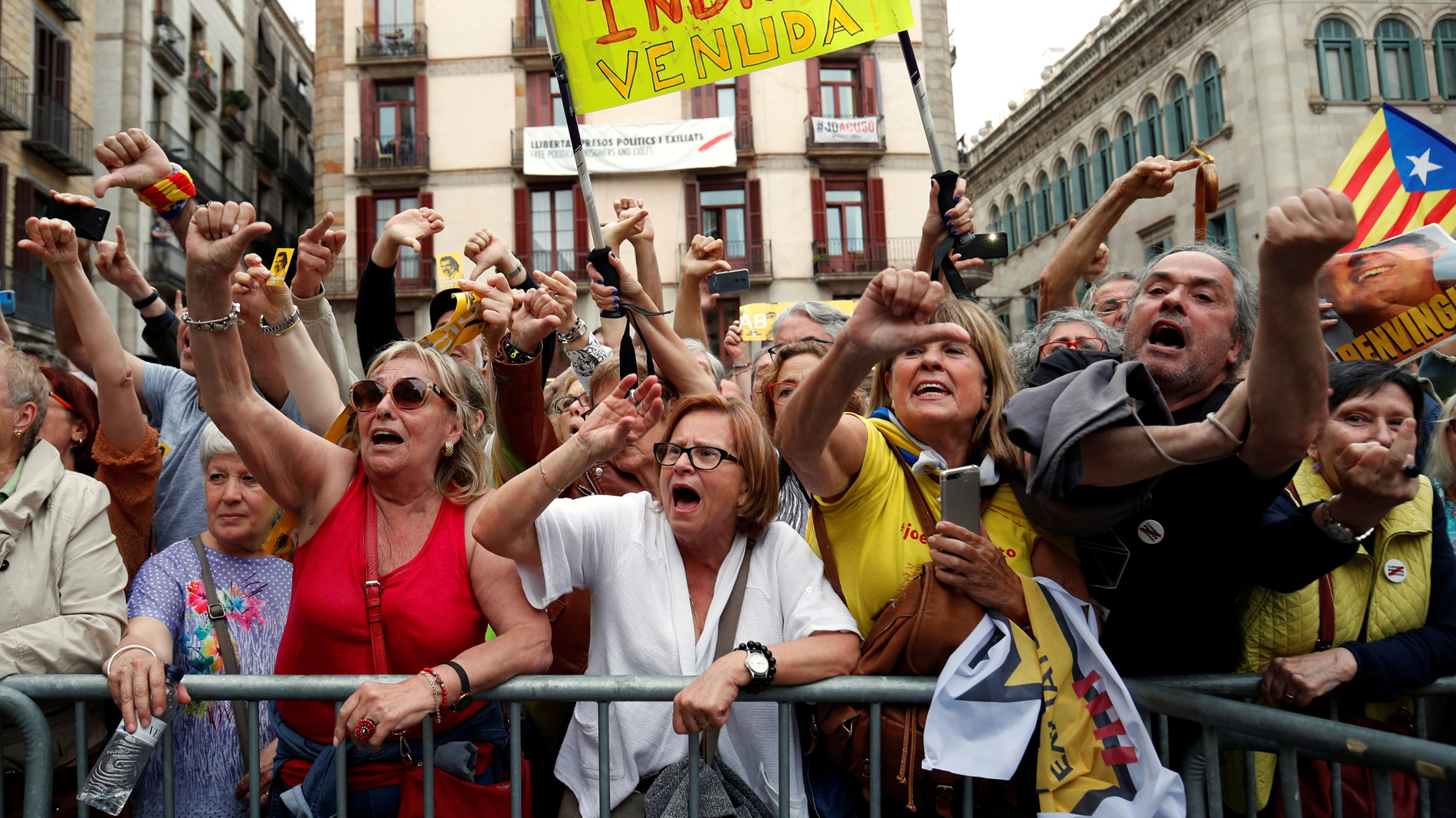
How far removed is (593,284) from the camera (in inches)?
Result: 146

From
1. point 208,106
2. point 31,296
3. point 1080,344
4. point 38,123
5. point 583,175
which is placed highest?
point 208,106

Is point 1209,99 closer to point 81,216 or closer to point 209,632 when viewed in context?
point 81,216

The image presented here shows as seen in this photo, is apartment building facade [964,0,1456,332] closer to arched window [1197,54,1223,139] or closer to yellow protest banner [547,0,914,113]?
arched window [1197,54,1223,139]

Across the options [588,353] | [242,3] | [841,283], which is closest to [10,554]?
[588,353]

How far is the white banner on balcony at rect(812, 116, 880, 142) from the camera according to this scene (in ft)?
78.3

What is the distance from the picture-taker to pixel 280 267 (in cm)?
362

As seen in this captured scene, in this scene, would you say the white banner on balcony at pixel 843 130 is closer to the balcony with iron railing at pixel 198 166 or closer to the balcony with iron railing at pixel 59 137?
the balcony with iron railing at pixel 198 166

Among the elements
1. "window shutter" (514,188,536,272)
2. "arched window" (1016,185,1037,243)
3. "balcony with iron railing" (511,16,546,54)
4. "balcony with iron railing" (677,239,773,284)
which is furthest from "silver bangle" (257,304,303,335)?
"arched window" (1016,185,1037,243)

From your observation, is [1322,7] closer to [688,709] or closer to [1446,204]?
[1446,204]

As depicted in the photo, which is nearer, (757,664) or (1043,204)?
(757,664)

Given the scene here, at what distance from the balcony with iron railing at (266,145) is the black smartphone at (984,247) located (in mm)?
30712

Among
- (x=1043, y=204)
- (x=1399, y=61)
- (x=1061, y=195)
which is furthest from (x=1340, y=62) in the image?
(x=1043, y=204)

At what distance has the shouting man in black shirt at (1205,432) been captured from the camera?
2143mm

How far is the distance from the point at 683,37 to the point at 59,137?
21.1 metres
